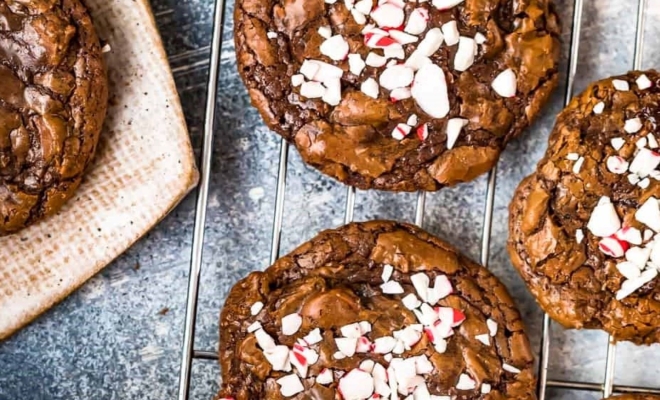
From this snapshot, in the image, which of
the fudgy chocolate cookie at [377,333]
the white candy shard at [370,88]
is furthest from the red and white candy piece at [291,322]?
the white candy shard at [370,88]

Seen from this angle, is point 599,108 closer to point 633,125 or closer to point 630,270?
point 633,125

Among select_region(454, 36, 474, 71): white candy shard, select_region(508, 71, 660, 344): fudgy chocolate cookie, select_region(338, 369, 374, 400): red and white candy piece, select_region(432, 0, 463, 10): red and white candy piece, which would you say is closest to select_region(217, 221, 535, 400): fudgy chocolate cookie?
select_region(338, 369, 374, 400): red and white candy piece

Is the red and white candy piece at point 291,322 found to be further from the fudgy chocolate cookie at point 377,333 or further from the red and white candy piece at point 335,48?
the red and white candy piece at point 335,48

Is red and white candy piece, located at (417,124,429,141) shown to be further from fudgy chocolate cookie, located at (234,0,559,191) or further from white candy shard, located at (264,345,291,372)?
white candy shard, located at (264,345,291,372)

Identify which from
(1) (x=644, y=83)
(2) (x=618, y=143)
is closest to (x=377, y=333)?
(2) (x=618, y=143)

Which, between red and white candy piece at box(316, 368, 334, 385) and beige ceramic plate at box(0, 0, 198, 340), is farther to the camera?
beige ceramic plate at box(0, 0, 198, 340)

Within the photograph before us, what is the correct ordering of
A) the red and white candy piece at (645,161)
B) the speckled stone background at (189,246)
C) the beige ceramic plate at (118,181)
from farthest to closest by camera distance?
1. the speckled stone background at (189,246)
2. the beige ceramic plate at (118,181)
3. the red and white candy piece at (645,161)
